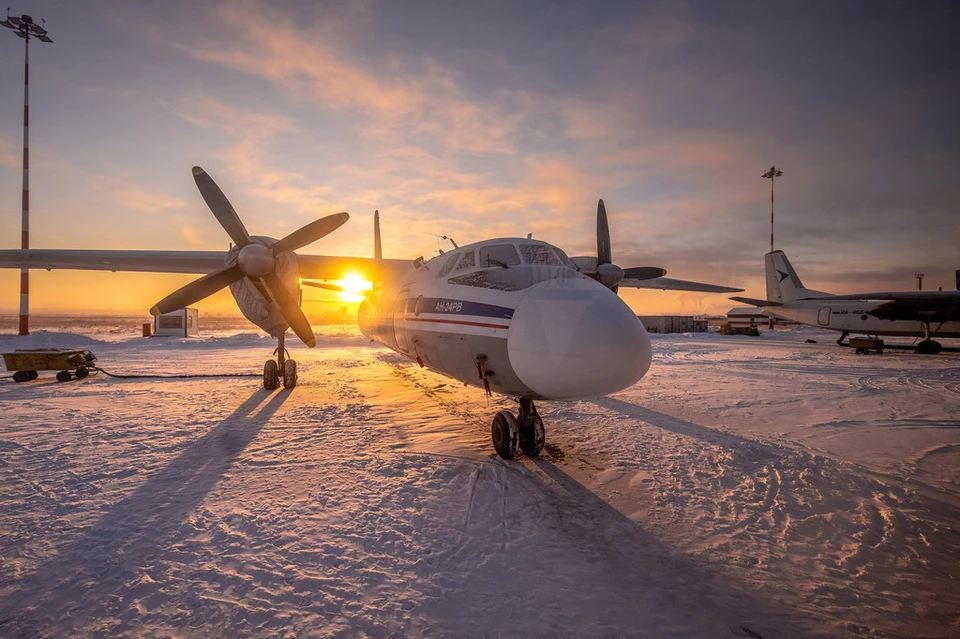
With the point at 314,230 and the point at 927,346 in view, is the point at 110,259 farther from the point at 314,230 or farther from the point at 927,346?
the point at 927,346

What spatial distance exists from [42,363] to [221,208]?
8186 millimetres

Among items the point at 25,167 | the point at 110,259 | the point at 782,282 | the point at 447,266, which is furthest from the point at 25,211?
the point at 782,282

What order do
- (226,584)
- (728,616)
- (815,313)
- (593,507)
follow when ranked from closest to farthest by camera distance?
→ (728,616) < (226,584) < (593,507) < (815,313)

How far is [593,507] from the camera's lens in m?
4.58

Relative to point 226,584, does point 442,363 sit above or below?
above

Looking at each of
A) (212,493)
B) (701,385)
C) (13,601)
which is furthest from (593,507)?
(701,385)

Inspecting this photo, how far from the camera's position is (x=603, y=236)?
31.3 feet

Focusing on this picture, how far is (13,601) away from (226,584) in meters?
1.37

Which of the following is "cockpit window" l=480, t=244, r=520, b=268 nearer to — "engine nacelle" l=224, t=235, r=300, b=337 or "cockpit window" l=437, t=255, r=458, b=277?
"cockpit window" l=437, t=255, r=458, b=277

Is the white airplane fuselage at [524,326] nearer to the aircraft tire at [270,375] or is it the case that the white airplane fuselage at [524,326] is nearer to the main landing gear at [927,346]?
the aircraft tire at [270,375]

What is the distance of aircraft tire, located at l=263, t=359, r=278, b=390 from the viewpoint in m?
11.3

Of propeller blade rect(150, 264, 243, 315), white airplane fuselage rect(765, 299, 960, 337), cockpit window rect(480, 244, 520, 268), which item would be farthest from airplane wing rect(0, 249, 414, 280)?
white airplane fuselage rect(765, 299, 960, 337)

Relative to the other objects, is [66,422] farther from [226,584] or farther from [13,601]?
[226,584]

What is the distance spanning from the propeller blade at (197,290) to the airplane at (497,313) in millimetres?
23
